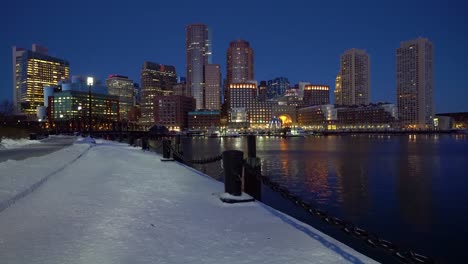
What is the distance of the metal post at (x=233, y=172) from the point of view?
8086 millimetres

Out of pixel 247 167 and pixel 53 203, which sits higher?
pixel 247 167

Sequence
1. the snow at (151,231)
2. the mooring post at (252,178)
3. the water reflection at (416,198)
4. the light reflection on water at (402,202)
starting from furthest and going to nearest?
the water reflection at (416,198)
the light reflection on water at (402,202)
the mooring post at (252,178)
the snow at (151,231)

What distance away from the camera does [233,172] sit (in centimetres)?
813

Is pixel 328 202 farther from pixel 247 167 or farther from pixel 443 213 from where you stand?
pixel 247 167

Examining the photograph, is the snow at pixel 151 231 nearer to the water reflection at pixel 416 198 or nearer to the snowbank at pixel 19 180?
the snowbank at pixel 19 180

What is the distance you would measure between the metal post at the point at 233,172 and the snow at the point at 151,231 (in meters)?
0.42

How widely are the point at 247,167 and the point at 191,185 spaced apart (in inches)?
96.9

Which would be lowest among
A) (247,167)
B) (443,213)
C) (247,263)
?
(443,213)

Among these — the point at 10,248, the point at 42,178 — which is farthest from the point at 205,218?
the point at 42,178

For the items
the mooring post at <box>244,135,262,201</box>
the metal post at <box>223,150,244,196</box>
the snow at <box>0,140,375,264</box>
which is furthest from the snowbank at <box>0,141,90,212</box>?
the mooring post at <box>244,135,262,201</box>

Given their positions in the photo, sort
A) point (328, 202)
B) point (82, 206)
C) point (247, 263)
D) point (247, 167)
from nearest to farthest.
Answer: point (247, 263) → point (82, 206) → point (247, 167) → point (328, 202)

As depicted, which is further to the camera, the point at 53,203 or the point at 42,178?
the point at 42,178

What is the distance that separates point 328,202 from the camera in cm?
1959

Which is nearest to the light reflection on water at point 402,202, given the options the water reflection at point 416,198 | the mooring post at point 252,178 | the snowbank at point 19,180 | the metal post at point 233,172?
the water reflection at point 416,198
